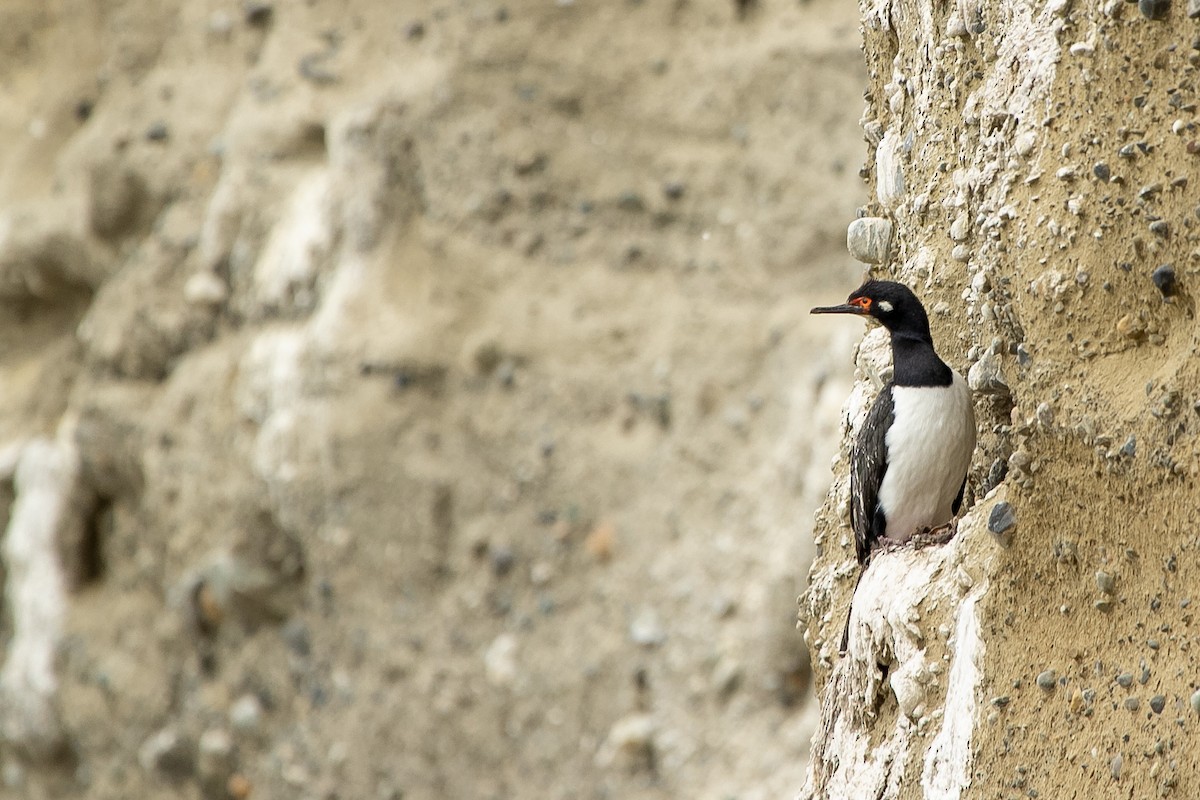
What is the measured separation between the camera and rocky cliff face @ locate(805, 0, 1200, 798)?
9.88 ft

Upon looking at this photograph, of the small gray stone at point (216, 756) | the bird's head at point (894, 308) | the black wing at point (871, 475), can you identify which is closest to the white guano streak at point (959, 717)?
the black wing at point (871, 475)

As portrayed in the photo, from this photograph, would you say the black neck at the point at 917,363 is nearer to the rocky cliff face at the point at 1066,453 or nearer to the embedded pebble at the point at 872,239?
the rocky cliff face at the point at 1066,453

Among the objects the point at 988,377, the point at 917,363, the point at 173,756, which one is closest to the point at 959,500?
the point at 917,363

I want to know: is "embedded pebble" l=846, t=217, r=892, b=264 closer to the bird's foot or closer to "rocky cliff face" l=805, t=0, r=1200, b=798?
"rocky cliff face" l=805, t=0, r=1200, b=798

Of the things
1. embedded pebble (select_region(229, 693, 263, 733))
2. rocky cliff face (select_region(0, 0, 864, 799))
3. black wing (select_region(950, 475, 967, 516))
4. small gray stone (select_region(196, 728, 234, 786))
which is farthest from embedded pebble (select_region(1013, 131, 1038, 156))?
small gray stone (select_region(196, 728, 234, 786))

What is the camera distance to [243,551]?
10430 millimetres

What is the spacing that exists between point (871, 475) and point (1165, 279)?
4.43 ft

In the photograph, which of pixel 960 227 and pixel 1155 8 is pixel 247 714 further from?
pixel 1155 8

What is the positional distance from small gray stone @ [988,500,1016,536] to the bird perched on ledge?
0.54m

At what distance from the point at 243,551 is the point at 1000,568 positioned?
25.5ft

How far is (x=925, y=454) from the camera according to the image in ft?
13.3

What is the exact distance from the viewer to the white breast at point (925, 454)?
3.97 metres

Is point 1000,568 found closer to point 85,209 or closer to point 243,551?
point 243,551

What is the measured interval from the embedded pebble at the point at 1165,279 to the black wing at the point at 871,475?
3.82 ft
